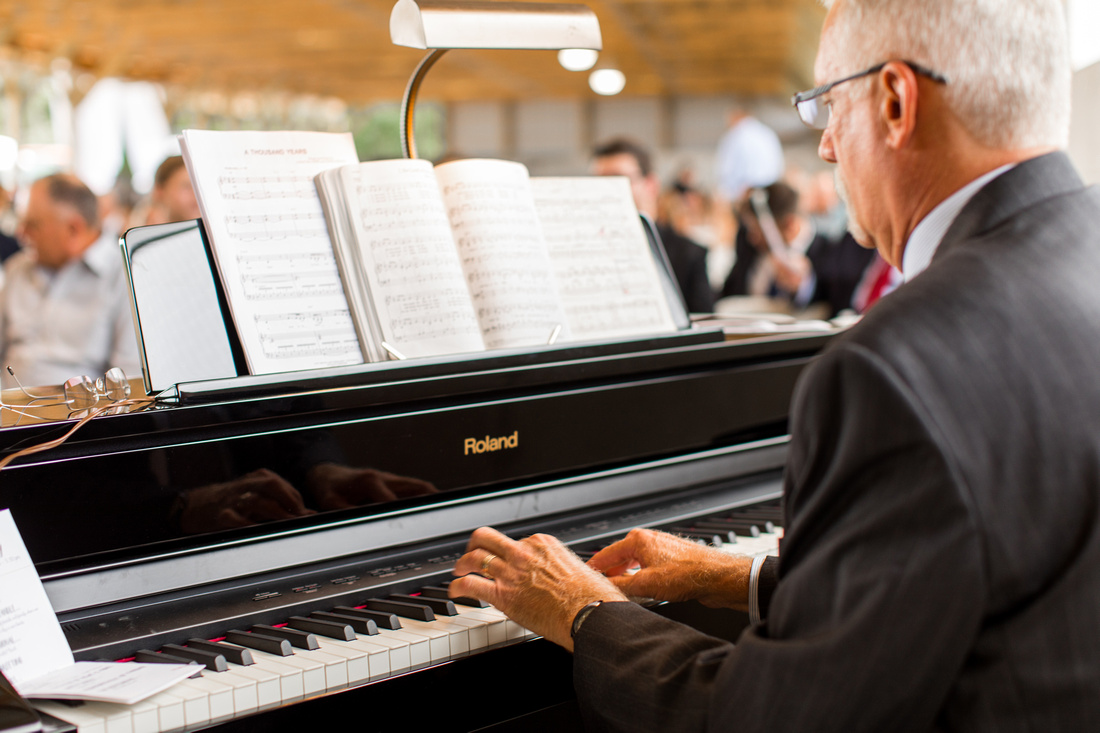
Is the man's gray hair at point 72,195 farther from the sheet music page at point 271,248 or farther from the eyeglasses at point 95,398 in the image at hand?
the eyeglasses at point 95,398

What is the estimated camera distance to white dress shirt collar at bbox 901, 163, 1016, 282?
108 centimetres

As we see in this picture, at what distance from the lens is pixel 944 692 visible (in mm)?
918

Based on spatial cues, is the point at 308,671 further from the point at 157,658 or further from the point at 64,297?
the point at 64,297

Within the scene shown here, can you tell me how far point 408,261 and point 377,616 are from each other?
0.65m

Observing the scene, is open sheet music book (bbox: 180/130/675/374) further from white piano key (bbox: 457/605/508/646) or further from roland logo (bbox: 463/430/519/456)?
white piano key (bbox: 457/605/508/646)

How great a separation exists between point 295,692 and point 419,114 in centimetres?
2158

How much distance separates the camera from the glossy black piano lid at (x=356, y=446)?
1.26 meters

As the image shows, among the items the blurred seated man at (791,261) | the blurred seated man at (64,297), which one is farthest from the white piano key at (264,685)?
the blurred seated man at (791,261)

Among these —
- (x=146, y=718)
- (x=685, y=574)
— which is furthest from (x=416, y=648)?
(x=685, y=574)

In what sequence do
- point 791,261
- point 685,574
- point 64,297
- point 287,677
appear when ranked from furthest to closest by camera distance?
point 791,261 < point 64,297 < point 685,574 < point 287,677

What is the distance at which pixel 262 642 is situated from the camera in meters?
1.24

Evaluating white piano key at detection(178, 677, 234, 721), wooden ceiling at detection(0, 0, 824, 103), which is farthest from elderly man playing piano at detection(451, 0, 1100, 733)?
wooden ceiling at detection(0, 0, 824, 103)

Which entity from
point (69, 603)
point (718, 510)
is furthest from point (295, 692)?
point (718, 510)

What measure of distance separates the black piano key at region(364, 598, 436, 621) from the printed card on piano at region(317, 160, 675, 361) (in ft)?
1.47
